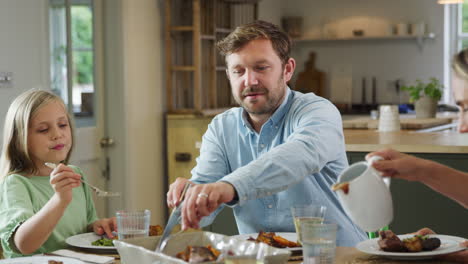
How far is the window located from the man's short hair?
203cm

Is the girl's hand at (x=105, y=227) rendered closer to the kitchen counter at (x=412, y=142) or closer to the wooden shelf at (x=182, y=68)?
the kitchen counter at (x=412, y=142)

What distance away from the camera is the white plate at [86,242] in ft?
5.93

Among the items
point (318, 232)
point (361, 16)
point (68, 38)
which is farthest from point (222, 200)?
point (361, 16)

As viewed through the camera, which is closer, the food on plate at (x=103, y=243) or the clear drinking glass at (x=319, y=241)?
the clear drinking glass at (x=319, y=241)

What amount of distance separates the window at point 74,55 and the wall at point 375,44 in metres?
3.24

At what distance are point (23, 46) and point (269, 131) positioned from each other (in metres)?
1.93

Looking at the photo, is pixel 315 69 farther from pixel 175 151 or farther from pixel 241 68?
pixel 241 68

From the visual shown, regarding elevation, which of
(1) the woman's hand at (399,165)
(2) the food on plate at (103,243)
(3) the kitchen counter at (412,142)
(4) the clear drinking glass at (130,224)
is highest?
(1) the woman's hand at (399,165)

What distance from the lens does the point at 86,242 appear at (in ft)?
6.26

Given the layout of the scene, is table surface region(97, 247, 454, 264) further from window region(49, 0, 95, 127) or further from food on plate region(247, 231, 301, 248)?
window region(49, 0, 95, 127)

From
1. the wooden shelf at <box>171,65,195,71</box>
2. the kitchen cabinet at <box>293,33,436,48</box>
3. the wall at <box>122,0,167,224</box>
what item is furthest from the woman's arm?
the kitchen cabinet at <box>293,33,436,48</box>

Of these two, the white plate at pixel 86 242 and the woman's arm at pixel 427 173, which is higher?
the woman's arm at pixel 427 173

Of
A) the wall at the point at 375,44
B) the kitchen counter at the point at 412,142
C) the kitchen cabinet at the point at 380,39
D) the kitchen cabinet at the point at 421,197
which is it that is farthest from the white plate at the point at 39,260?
the kitchen cabinet at the point at 380,39

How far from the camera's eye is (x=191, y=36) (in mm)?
5402
